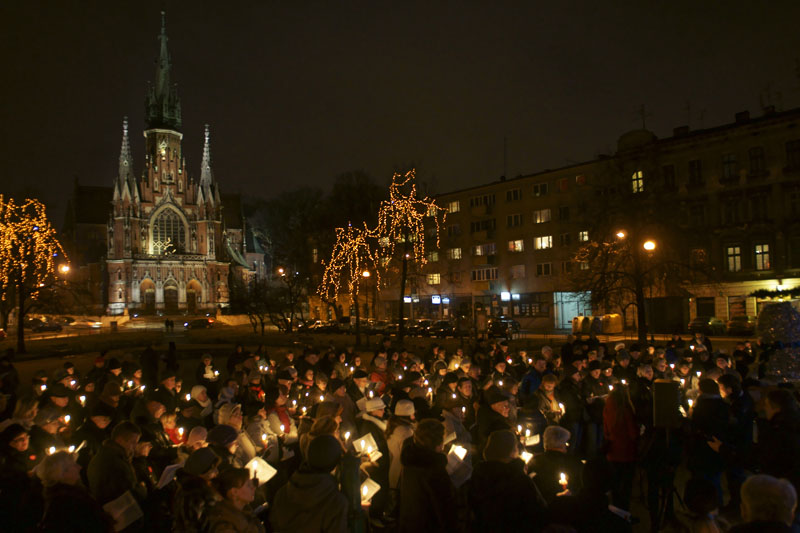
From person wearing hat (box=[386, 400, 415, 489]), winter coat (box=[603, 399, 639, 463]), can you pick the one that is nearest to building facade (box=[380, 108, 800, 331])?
winter coat (box=[603, 399, 639, 463])

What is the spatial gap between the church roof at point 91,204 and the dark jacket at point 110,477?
89.7 m

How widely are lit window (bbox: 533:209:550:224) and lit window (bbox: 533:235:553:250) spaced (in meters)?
1.42

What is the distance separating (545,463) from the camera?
17.0ft

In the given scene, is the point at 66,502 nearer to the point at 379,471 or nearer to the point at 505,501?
the point at 505,501

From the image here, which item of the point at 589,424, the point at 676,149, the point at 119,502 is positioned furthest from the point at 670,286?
the point at 119,502

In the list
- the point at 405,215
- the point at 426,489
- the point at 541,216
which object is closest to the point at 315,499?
the point at 426,489

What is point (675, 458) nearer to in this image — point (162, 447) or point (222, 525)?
point (222, 525)

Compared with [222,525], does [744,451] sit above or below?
below

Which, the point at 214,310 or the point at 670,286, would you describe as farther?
the point at 214,310

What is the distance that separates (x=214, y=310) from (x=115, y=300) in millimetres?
12009

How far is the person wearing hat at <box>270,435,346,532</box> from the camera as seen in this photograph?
4.12 m

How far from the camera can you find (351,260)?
39688 millimetres

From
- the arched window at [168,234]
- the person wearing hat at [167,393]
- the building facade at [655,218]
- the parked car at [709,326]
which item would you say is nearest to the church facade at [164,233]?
the arched window at [168,234]

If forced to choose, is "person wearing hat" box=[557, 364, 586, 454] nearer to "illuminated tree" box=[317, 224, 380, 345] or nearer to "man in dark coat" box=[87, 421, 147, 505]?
"man in dark coat" box=[87, 421, 147, 505]
